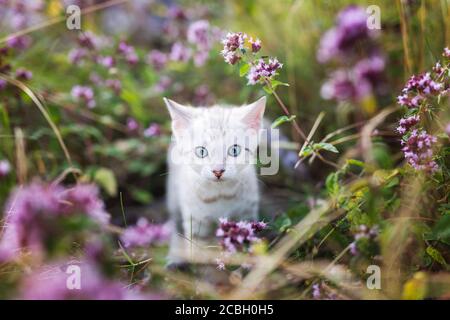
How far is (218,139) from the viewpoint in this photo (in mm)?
1271

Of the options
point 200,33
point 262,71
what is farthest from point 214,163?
point 200,33

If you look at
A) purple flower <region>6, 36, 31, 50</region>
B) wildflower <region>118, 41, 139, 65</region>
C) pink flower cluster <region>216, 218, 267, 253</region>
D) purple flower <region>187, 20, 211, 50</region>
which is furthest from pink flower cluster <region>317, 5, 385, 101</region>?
purple flower <region>6, 36, 31, 50</region>

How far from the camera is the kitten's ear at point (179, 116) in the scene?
4.24 feet

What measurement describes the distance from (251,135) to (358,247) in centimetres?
52

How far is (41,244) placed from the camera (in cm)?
70

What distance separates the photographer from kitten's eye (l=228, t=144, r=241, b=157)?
1.28m

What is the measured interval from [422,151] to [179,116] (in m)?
0.74

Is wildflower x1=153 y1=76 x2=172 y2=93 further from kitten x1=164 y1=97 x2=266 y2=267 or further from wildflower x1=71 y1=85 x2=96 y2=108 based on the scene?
kitten x1=164 y1=97 x2=266 y2=267

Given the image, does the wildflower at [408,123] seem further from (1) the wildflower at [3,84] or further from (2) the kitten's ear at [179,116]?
(1) the wildflower at [3,84]

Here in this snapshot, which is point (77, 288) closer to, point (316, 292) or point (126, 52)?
point (316, 292)

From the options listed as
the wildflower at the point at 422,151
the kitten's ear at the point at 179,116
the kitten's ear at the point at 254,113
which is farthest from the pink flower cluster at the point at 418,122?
the kitten's ear at the point at 179,116

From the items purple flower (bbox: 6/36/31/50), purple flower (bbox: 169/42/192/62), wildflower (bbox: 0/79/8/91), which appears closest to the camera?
wildflower (bbox: 0/79/8/91)
